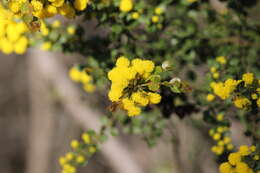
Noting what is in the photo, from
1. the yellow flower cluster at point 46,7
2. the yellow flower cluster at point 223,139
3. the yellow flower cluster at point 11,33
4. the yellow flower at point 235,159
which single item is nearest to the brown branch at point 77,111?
the yellow flower cluster at point 11,33

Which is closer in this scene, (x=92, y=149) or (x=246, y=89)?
(x=246, y=89)

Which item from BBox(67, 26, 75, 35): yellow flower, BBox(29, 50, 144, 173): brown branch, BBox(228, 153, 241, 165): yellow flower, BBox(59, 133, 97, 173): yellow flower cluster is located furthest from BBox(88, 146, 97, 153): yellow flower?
BBox(29, 50, 144, 173): brown branch

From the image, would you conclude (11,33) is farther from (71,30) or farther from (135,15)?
(135,15)

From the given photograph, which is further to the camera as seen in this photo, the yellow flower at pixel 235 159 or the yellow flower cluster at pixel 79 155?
the yellow flower cluster at pixel 79 155

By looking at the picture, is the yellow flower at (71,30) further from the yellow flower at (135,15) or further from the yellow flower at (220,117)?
the yellow flower at (220,117)

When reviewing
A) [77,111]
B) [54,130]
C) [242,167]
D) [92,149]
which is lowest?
[242,167]

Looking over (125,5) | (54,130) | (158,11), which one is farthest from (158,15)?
(54,130)
